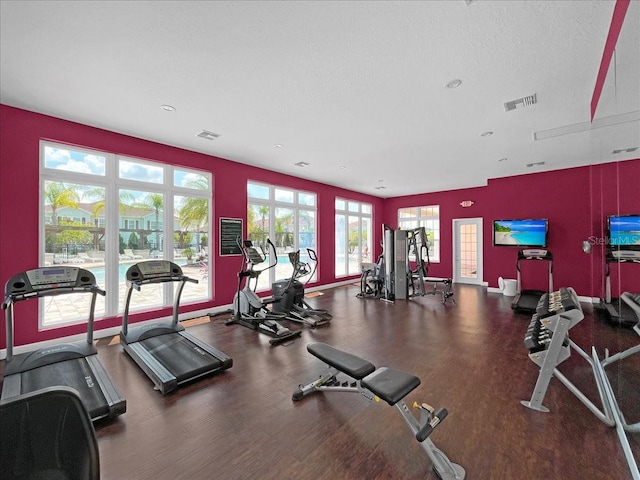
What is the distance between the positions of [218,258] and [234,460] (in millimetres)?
4193

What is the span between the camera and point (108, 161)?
174 inches

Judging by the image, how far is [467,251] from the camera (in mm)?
9141

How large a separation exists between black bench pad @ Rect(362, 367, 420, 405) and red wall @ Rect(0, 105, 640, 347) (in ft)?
7.67

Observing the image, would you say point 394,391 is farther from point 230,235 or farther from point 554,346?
point 230,235

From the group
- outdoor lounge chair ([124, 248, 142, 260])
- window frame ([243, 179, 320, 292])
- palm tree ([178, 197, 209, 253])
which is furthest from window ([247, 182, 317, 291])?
outdoor lounge chair ([124, 248, 142, 260])

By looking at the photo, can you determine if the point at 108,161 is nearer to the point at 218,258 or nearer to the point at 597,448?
the point at 218,258

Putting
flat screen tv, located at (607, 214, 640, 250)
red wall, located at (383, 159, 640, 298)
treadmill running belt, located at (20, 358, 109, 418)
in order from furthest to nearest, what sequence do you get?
red wall, located at (383, 159, 640, 298) → flat screen tv, located at (607, 214, 640, 250) → treadmill running belt, located at (20, 358, 109, 418)

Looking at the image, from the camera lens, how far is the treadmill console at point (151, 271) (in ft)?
12.1

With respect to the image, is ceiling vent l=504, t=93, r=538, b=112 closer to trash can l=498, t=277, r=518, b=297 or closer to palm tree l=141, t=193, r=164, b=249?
trash can l=498, t=277, r=518, b=297

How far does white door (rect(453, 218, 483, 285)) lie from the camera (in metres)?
8.87

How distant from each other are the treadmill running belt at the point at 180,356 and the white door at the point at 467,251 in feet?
27.3

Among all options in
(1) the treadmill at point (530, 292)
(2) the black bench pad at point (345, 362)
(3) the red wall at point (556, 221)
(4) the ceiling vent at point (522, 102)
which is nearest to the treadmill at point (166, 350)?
(2) the black bench pad at point (345, 362)

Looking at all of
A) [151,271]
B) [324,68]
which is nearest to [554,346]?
[324,68]

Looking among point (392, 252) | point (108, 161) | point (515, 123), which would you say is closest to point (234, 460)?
point (108, 161)
